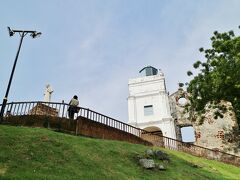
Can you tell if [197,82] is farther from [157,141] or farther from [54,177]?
[54,177]

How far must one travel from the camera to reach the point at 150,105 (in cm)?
3400

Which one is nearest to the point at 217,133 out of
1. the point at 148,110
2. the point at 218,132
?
the point at 218,132

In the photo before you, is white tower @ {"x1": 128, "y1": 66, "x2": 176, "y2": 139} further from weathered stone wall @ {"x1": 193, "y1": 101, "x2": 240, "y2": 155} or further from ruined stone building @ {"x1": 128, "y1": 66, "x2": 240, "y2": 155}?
weathered stone wall @ {"x1": 193, "y1": 101, "x2": 240, "y2": 155}

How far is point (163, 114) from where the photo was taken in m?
32.8

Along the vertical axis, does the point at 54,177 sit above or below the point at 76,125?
below

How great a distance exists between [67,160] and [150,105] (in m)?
23.6

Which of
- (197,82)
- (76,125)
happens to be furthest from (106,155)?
(197,82)

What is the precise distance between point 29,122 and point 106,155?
18.3ft

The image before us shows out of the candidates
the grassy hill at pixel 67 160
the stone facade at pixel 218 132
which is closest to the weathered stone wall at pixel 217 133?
the stone facade at pixel 218 132

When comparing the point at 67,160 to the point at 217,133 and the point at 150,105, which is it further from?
the point at 217,133

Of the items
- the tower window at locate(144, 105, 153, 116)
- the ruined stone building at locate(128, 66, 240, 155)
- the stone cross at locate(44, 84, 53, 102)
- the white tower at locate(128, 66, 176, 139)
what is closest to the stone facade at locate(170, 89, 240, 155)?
the ruined stone building at locate(128, 66, 240, 155)

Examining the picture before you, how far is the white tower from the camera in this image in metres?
32.3

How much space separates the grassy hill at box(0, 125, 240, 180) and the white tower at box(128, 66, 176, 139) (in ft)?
55.4

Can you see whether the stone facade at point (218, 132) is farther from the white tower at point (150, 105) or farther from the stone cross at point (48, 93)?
the stone cross at point (48, 93)
